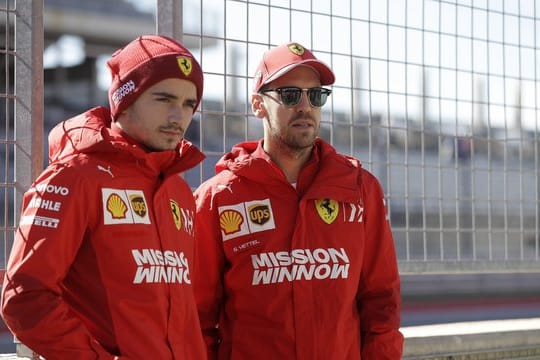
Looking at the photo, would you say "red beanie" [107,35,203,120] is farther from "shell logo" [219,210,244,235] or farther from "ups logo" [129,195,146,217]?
"shell logo" [219,210,244,235]

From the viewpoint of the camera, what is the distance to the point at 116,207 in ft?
8.45

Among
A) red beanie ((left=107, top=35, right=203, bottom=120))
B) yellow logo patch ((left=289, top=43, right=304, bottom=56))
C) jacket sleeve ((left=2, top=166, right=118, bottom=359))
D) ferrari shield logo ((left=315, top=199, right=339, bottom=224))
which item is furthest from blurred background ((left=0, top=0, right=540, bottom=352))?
jacket sleeve ((left=2, top=166, right=118, bottom=359))

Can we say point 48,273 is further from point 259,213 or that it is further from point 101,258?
point 259,213

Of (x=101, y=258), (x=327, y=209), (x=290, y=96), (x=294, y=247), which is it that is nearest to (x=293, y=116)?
(x=290, y=96)

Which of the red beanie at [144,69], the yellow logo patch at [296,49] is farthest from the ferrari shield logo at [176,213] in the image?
the yellow logo patch at [296,49]

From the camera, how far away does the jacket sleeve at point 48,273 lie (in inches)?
92.8

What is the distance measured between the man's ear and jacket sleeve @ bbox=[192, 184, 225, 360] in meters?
0.33

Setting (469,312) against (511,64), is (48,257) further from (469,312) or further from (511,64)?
(469,312)

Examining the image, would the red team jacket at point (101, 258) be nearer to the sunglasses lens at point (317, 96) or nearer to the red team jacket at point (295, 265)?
the red team jacket at point (295, 265)

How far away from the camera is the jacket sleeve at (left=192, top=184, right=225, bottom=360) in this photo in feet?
10.4

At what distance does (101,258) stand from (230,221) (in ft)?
2.42

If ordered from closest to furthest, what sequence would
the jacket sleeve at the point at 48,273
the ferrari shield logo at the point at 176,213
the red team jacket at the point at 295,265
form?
the jacket sleeve at the point at 48,273 → the ferrari shield logo at the point at 176,213 → the red team jacket at the point at 295,265

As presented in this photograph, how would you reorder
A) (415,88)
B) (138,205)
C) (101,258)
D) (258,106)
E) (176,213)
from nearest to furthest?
1. (101,258)
2. (138,205)
3. (176,213)
4. (258,106)
5. (415,88)

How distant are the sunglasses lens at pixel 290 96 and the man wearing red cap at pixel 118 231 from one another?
426 mm
